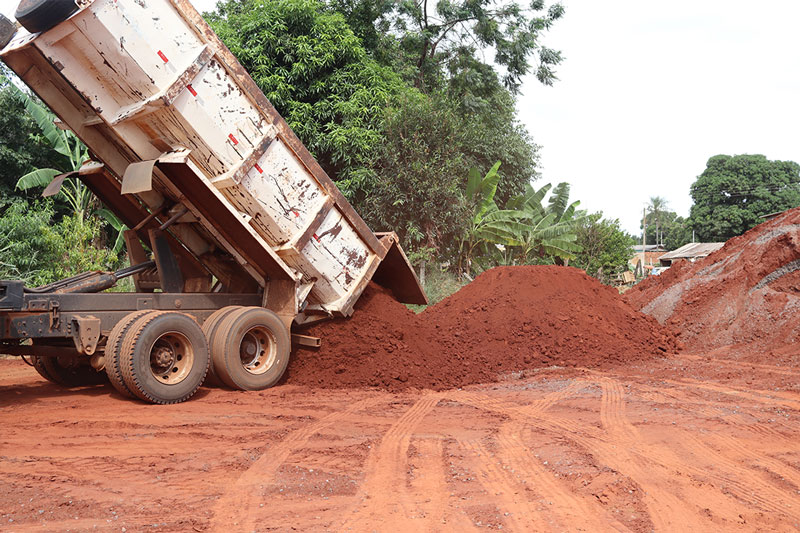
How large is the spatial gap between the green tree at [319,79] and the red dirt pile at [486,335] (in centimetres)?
736

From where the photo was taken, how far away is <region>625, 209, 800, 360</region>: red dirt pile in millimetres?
10516

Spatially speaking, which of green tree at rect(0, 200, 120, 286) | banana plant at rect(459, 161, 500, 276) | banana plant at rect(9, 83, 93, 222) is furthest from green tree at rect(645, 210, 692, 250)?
green tree at rect(0, 200, 120, 286)

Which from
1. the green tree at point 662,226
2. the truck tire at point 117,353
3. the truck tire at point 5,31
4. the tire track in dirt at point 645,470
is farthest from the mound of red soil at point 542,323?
the green tree at point 662,226

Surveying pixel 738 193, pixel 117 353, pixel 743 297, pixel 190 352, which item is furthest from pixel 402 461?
pixel 738 193

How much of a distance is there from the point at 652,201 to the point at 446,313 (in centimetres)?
8099

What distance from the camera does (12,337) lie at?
19.2 feet

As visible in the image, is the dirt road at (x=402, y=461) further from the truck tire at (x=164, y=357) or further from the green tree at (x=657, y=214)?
the green tree at (x=657, y=214)

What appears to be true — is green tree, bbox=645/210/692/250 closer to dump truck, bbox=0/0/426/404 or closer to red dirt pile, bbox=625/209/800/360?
red dirt pile, bbox=625/209/800/360

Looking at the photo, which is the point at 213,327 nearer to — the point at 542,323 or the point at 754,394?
the point at 542,323

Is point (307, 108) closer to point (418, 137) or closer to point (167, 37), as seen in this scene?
point (418, 137)

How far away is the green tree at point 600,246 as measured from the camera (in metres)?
29.8

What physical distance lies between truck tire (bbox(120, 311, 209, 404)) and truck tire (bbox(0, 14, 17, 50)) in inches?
106

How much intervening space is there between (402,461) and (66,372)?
15.3 feet

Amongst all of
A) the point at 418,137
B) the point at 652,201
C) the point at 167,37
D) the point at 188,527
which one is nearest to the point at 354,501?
the point at 188,527
